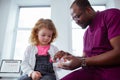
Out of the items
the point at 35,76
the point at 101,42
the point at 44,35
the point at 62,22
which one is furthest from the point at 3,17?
the point at 101,42

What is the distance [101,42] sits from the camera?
94 centimetres

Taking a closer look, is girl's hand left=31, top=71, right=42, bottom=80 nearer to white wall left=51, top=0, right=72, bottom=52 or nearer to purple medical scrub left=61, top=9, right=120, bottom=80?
purple medical scrub left=61, top=9, right=120, bottom=80

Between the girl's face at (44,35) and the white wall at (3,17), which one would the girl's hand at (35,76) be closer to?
the girl's face at (44,35)

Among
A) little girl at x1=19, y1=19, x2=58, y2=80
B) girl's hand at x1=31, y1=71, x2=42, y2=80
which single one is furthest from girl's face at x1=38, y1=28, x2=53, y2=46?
girl's hand at x1=31, y1=71, x2=42, y2=80

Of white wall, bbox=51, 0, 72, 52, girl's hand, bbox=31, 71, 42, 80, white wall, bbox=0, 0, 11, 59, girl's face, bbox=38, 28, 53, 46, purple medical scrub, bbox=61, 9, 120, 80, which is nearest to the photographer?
purple medical scrub, bbox=61, 9, 120, 80

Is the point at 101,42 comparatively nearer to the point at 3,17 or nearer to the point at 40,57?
the point at 40,57

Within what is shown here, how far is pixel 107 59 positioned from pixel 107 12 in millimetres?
292

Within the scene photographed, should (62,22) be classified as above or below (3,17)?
below

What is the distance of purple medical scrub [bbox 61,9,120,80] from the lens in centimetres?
86

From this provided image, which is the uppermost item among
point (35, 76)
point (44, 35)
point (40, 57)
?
point (44, 35)

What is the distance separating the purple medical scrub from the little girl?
438 millimetres

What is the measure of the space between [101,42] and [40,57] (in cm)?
69

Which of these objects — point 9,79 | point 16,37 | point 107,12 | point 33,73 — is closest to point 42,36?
point 33,73

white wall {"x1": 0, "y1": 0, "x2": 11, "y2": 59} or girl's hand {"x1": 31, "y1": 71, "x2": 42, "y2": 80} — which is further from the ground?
white wall {"x1": 0, "y1": 0, "x2": 11, "y2": 59}
